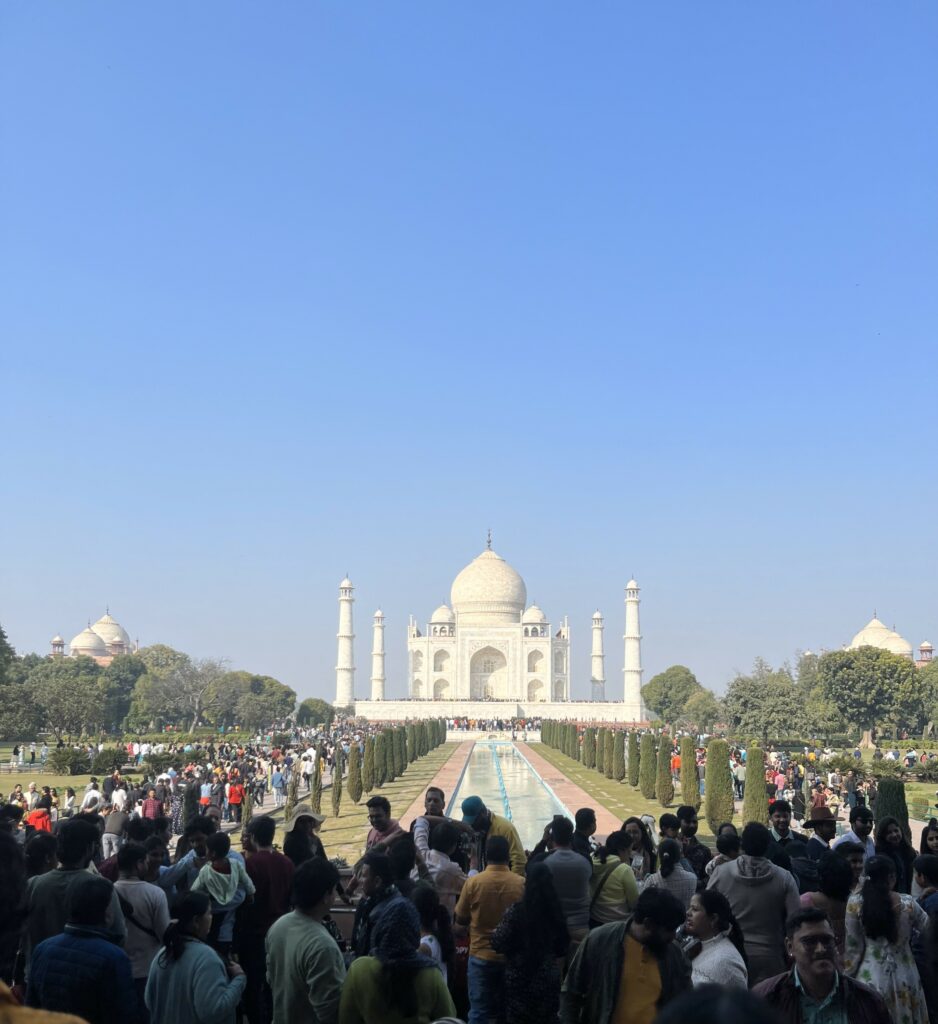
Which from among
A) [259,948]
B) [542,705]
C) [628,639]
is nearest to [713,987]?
[259,948]

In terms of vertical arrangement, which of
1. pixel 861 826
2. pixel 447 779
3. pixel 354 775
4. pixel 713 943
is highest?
pixel 861 826

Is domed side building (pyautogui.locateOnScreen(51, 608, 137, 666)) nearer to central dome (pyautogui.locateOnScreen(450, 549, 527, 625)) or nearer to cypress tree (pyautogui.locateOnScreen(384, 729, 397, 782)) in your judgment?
central dome (pyautogui.locateOnScreen(450, 549, 527, 625))

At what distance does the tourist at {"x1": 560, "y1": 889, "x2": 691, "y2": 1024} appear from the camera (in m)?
3.54

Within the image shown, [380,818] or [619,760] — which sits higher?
[380,818]

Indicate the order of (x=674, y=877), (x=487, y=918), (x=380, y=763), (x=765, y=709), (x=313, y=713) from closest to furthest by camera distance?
(x=487, y=918) → (x=674, y=877) → (x=380, y=763) → (x=765, y=709) → (x=313, y=713)

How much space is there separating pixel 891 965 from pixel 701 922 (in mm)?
668

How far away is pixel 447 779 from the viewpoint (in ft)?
82.8

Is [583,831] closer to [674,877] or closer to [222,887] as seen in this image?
[674,877]

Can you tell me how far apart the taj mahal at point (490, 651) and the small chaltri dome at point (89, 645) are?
23.1 metres

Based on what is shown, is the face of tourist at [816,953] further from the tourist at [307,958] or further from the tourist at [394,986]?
the tourist at [307,958]

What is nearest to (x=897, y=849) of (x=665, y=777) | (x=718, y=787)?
(x=718, y=787)

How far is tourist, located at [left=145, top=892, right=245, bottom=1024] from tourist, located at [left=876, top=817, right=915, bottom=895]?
150 inches

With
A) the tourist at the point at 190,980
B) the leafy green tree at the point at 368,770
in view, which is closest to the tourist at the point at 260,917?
the tourist at the point at 190,980

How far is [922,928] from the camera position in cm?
420
